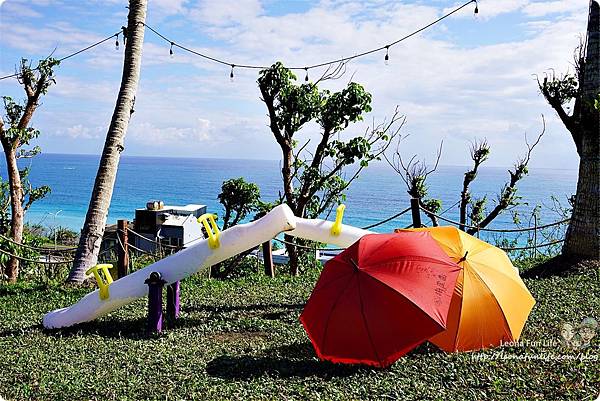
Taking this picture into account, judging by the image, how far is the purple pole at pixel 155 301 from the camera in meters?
6.29

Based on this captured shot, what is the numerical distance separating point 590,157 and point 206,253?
5.31 metres

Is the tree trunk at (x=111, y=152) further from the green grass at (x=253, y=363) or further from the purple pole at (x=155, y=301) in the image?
the purple pole at (x=155, y=301)

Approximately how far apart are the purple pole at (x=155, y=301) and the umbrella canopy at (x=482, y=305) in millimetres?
2838

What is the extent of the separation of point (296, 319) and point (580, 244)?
4191 millimetres

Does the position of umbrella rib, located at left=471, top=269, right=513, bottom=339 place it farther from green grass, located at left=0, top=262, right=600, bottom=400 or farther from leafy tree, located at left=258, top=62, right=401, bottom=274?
leafy tree, located at left=258, top=62, right=401, bottom=274

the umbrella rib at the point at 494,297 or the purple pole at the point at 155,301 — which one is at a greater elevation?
the umbrella rib at the point at 494,297

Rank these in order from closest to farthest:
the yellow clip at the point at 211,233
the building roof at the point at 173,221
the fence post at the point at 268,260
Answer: the yellow clip at the point at 211,233, the fence post at the point at 268,260, the building roof at the point at 173,221

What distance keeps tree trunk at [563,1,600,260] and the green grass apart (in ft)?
2.59

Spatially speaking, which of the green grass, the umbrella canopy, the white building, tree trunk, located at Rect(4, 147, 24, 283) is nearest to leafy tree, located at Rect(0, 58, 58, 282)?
tree trunk, located at Rect(4, 147, 24, 283)

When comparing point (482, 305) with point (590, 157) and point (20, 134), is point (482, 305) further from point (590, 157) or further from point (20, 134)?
point (20, 134)

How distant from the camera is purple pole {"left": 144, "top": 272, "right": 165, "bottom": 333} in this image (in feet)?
20.6

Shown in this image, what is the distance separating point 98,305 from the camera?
6684mm

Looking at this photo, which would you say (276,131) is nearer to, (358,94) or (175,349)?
(358,94)

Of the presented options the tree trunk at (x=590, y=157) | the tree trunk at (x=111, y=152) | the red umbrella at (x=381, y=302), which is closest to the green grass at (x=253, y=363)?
the red umbrella at (x=381, y=302)
